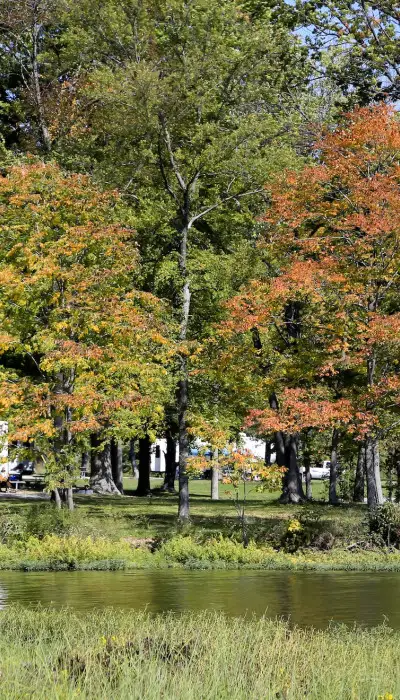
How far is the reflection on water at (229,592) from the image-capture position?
56.1 feet

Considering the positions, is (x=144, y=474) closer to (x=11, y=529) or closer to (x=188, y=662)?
(x=11, y=529)

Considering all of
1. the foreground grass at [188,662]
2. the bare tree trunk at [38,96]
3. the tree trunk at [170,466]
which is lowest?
the foreground grass at [188,662]

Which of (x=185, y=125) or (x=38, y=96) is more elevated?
(x=38, y=96)

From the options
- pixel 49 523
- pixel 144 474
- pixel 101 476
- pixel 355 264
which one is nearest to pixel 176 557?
pixel 49 523

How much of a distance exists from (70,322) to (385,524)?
1007 cm

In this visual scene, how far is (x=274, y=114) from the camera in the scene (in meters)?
37.4

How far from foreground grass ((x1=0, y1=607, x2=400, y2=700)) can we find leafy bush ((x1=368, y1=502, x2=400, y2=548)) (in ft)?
40.2

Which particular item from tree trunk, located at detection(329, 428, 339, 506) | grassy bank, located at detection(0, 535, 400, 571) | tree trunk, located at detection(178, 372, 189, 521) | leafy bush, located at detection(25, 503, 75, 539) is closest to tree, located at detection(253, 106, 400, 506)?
grassy bank, located at detection(0, 535, 400, 571)

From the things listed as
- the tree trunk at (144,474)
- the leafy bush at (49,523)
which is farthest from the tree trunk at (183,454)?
the tree trunk at (144,474)

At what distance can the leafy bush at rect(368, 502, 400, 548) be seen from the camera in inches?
1027

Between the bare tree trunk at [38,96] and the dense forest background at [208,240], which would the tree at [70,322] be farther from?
the bare tree trunk at [38,96]

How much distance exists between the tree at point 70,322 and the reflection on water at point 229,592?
5.35 m

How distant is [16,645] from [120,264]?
1920cm

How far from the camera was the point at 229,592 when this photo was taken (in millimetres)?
19750
